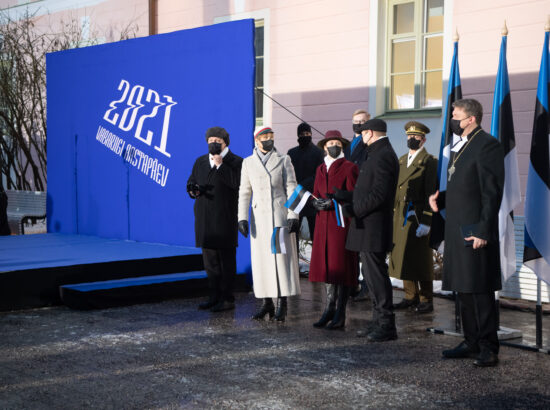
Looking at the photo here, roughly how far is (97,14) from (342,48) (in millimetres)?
6734

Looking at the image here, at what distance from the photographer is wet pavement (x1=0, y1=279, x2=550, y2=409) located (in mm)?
4750

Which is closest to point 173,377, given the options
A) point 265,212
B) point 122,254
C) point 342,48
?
point 265,212

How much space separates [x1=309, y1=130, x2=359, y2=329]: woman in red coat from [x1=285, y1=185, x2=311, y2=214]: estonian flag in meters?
0.13

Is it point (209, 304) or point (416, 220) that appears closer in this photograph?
point (416, 220)

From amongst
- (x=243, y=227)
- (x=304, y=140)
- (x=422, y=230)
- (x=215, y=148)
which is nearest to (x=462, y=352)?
(x=422, y=230)

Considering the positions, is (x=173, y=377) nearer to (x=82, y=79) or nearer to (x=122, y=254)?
(x=122, y=254)

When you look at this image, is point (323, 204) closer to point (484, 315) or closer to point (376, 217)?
point (376, 217)

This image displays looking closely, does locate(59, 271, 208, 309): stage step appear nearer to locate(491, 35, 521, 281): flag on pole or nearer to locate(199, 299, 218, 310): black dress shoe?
locate(199, 299, 218, 310): black dress shoe

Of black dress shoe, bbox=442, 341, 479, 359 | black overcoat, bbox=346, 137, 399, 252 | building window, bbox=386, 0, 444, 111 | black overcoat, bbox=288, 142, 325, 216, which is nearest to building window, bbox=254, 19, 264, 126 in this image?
building window, bbox=386, 0, 444, 111

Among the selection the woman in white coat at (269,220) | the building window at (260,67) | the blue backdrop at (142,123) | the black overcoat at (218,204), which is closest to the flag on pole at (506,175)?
the woman in white coat at (269,220)

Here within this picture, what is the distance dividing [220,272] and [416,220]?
6.60 ft

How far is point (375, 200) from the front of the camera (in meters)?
6.23

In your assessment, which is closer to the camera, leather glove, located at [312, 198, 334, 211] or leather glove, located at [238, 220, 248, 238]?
leather glove, located at [312, 198, 334, 211]

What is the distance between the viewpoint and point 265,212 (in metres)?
7.15
